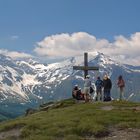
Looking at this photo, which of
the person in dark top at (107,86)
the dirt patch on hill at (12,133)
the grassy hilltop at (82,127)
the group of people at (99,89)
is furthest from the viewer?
the person in dark top at (107,86)

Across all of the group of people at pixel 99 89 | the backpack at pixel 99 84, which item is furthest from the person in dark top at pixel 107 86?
the backpack at pixel 99 84

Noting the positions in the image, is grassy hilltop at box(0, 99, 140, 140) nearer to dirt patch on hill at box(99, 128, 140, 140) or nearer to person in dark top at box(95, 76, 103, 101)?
dirt patch on hill at box(99, 128, 140, 140)

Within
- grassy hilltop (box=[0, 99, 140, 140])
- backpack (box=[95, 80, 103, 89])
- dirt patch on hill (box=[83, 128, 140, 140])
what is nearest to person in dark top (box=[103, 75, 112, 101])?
backpack (box=[95, 80, 103, 89])

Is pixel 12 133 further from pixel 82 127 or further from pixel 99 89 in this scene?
pixel 99 89

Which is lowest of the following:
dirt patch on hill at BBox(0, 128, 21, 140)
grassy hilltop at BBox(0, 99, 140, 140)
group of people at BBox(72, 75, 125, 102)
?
dirt patch on hill at BBox(0, 128, 21, 140)

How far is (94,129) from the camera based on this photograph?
109 ft

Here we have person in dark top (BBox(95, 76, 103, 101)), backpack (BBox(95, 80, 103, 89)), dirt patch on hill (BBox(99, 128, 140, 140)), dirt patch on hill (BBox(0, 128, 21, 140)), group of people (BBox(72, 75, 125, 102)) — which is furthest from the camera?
person in dark top (BBox(95, 76, 103, 101))

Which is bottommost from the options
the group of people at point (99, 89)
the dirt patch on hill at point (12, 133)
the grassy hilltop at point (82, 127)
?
the dirt patch on hill at point (12, 133)

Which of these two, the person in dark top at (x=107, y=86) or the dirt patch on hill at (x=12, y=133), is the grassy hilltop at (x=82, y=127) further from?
the person in dark top at (x=107, y=86)

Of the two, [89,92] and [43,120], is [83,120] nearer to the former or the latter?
[43,120]

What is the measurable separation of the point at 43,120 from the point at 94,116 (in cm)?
404

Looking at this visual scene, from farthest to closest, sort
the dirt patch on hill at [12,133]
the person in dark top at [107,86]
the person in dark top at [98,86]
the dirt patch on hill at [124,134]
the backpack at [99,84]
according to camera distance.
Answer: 1. the person in dark top at [98,86]
2. the backpack at [99,84]
3. the person in dark top at [107,86]
4. the dirt patch on hill at [12,133]
5. the dirt patch on hill at [124,134]

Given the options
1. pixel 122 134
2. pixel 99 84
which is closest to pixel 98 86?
pixel 99 84

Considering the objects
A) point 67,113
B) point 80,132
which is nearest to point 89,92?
point 67,113
